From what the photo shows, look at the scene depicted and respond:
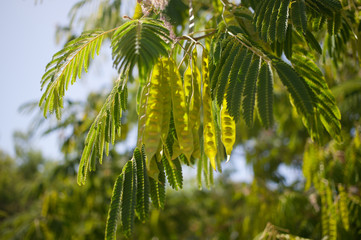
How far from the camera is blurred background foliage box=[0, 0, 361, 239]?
253 centimetres

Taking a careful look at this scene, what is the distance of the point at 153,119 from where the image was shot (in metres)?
1.17

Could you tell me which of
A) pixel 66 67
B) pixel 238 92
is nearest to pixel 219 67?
pixel 238 92

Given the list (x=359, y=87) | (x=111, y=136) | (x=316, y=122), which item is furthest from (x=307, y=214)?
(x=111, y=136)

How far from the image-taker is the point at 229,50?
1.30 metres

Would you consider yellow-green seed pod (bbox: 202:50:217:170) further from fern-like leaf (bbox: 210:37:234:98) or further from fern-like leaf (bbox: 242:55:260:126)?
fern-like leaf (bbox: 242:55:260:126)

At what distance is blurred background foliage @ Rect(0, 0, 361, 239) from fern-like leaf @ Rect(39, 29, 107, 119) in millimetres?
372

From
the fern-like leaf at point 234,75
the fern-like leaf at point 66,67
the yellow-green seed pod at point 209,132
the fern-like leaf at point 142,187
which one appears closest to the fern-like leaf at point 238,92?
the fern-like leaf at point 234,75

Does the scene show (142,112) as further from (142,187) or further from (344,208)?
(344,208)

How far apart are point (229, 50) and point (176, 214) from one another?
4887 millimetres

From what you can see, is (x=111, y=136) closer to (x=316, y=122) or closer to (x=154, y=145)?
(x=154, y=145)

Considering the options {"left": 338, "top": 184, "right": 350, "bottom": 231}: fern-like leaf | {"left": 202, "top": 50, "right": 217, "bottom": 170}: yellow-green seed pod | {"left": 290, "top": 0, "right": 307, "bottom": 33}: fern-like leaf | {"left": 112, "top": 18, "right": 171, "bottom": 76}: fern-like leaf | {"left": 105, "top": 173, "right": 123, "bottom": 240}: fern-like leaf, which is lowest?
{"left": 338, "top": 184, "right": 350, "bottom": 231}: fern-like leaf

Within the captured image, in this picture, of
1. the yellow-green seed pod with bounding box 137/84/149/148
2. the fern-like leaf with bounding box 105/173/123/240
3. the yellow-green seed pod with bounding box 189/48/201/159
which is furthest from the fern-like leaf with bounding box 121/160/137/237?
the yellow-green seed pod with bounding box 189/48/201/159

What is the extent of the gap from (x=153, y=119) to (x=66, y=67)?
0.51 m

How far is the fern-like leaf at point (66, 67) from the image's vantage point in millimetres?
1388
